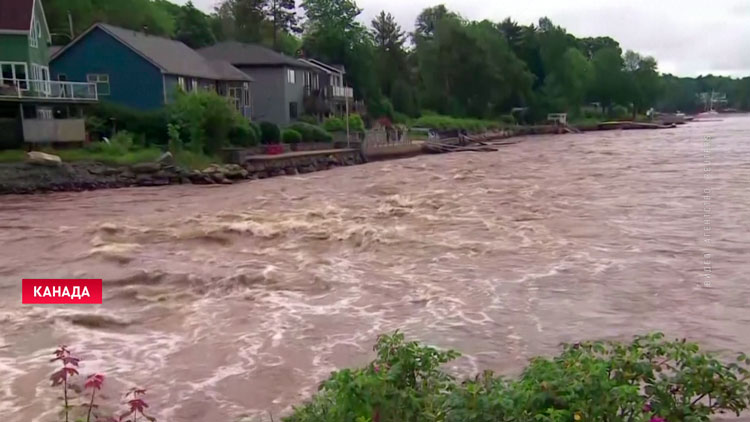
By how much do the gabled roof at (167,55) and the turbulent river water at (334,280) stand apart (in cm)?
1558

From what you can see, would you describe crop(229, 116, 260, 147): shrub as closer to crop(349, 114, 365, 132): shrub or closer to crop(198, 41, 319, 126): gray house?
crop(349, 114, 365, 132): shrub

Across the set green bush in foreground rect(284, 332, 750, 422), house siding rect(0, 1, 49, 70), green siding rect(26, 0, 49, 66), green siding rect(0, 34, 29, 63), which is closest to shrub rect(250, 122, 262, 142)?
house siding rect(0, 1, 49, 70)

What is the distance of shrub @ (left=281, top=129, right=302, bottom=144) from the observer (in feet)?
140

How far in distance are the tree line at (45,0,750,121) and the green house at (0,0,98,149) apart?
17692mm

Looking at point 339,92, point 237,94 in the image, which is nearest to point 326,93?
point 339,92

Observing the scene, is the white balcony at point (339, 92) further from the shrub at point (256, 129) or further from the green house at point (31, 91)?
the green house at point (31, 91)

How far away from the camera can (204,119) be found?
35.8 meters

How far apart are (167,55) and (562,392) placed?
44.2 metres

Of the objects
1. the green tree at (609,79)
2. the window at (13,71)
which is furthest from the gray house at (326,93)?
the green tree at (609,79)

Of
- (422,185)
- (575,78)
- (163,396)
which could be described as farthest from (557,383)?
(575,78)

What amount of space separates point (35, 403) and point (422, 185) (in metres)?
24.6

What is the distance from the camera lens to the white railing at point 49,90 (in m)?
32.3

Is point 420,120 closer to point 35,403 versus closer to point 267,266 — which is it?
point 267,266

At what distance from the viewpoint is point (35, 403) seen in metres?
8.43
